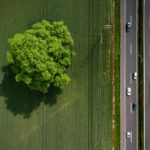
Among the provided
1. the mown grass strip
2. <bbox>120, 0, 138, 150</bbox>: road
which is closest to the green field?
the mown grass strip

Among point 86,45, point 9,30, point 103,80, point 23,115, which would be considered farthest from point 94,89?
point 9,30

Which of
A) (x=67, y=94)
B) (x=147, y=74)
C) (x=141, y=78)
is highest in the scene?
(x=147, y=74)

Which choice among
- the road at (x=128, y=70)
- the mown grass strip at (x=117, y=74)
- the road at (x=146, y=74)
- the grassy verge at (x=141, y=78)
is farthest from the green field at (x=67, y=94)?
the road at (x=146, y=74)

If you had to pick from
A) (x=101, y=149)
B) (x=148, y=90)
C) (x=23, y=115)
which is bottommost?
(x=101, y=149)

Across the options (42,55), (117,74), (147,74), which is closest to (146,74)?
(147,74)

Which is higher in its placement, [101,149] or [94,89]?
[94,89]

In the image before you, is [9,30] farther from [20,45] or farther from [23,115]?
[23,115]

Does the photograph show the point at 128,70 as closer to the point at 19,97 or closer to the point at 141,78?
the point at 141,78

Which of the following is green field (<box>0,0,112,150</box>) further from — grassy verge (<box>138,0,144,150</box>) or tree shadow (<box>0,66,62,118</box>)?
grassy verge (<box>138,0,144,150</box>)
